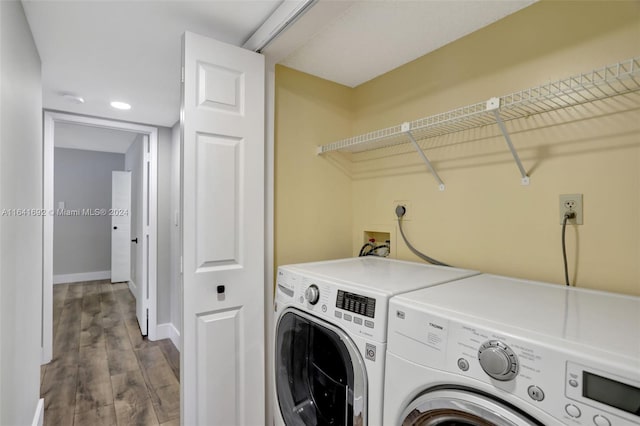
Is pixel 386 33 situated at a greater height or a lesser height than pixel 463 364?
greater

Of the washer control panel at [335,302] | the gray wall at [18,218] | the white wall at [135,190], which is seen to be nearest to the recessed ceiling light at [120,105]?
the gray wall at [18,218]

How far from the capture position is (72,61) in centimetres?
183

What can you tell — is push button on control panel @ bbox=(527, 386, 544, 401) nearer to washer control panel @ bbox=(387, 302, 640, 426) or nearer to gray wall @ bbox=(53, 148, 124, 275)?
washer control panel @ bbox=(387, 302, 640, 426)

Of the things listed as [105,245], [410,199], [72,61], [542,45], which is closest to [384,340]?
[410,199]

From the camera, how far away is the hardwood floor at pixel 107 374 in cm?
204

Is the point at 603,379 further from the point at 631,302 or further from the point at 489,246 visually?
the point at 489,246

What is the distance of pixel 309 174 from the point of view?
1.98m

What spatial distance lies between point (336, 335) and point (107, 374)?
2.32 m

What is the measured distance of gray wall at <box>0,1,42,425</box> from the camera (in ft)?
3.71

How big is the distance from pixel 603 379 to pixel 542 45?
126 centimetres

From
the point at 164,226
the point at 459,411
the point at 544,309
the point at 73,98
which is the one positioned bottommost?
the point at 459,411

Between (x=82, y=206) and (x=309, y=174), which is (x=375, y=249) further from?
(x=82, y=206)

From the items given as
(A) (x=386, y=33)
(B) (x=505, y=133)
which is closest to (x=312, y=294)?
(B) (x=505, y=133)

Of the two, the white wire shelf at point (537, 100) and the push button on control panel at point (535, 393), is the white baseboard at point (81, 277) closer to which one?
the white wire shelf at point (537, 100)
